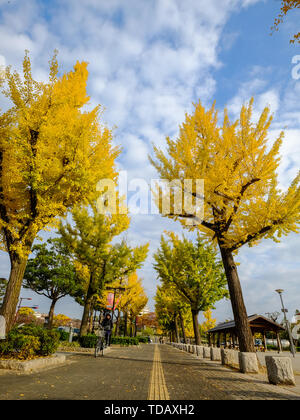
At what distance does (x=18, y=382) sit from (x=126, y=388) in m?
2.10

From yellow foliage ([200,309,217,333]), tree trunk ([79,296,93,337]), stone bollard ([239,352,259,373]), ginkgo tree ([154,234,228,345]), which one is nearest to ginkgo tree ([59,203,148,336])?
tree trunk ([79,296,93,337])

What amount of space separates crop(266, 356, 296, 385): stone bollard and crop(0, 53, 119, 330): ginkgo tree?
694cm

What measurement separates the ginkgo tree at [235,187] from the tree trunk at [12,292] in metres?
A: 5.49

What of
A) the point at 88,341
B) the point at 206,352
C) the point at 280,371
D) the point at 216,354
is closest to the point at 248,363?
the point at 280,371

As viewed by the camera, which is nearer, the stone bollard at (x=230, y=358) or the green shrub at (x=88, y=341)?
the stone bollard at (x=230, y=358)

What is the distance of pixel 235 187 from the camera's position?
7980 mm

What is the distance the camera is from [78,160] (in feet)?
22.5

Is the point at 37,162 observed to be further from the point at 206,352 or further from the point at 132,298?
the point at 132,298

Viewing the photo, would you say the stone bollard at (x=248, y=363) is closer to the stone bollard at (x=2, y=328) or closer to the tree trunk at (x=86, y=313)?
the stone bollard at (x=2, y=328)

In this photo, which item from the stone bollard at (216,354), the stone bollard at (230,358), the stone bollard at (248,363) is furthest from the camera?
the stone bollard at (216,354)

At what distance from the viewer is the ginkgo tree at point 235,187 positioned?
7746 millimetres

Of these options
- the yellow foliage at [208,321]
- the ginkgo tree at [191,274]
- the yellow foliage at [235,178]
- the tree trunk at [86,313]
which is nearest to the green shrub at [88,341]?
the tree trunk at [86,313]

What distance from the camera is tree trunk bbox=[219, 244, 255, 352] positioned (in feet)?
26.5

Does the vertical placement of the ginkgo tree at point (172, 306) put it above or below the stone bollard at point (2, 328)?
above
